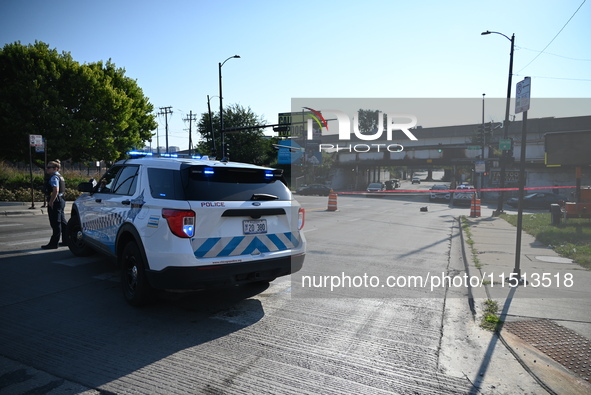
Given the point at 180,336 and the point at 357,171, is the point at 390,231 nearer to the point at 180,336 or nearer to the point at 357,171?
the point at 180,336

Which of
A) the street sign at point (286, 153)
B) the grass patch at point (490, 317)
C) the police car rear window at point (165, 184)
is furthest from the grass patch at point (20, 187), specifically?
the street sign at point (286, 153)

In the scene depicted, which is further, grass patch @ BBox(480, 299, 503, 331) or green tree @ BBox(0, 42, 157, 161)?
green tree @ BBox(0, 42, 157, 161)

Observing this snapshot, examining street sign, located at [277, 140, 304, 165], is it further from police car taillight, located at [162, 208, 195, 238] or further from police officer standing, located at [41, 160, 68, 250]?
police car taillight, located at [162, 208, 195, 238]

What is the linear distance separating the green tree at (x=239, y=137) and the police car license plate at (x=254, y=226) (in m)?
38.6

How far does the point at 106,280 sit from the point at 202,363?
3.37m

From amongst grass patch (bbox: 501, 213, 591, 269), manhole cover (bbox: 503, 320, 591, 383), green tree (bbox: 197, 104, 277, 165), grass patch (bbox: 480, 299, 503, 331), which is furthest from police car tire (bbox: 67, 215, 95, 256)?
green tree (bbox: 197, 104, 277, 165)

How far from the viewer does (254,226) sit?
5047mm

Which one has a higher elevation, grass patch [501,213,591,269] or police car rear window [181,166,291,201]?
police car rear window [181,166,291,201]

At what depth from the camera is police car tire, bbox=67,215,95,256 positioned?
312 inches

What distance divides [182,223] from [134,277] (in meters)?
1.26

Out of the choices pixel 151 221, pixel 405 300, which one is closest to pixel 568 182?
pixel 405 300

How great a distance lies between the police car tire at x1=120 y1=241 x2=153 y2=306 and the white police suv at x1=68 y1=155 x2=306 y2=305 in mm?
12

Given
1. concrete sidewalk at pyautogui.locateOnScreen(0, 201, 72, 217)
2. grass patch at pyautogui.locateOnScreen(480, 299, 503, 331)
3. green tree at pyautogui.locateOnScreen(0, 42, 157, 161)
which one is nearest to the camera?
grass patch at pyautogui.locateOnScreen(480, 299, 503, 331)

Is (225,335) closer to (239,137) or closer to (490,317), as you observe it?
(490,317)
